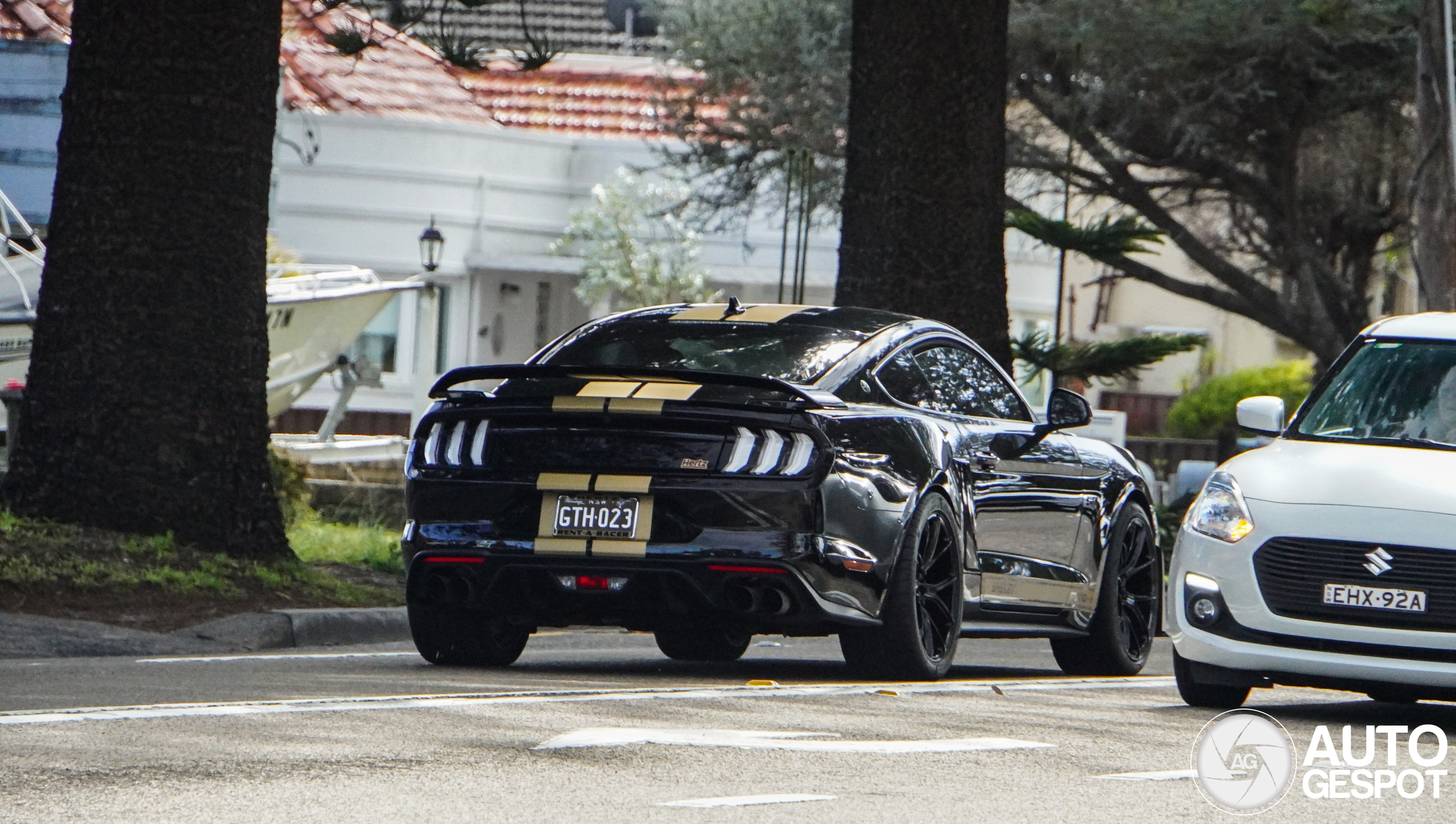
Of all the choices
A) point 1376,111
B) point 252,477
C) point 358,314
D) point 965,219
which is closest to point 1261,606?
point 252,477

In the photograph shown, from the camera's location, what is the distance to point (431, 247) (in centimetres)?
2998

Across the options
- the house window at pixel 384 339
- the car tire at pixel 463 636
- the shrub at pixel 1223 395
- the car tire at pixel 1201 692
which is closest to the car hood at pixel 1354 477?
the car tire at pixel 1201 692

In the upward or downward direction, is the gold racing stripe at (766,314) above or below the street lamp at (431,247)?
below

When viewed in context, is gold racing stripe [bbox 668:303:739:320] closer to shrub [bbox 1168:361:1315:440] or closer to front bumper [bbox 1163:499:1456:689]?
front bumper [bbox 1163:499:1456:689]

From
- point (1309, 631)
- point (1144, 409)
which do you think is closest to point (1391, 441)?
point (1309, 631)

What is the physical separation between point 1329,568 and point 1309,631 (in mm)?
224

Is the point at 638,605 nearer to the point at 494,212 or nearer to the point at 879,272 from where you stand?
the point at 879,272

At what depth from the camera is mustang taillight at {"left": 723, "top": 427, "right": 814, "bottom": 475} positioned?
8.57 meters

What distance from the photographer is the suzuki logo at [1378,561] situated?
812 cm

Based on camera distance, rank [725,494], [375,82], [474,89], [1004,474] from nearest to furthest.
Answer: [725,494] → [1004,474] → [375,82] → [474,89]

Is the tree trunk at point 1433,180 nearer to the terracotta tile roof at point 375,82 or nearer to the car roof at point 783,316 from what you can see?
the car roof at point 783,316

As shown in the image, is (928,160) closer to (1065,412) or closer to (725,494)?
(1065,412)

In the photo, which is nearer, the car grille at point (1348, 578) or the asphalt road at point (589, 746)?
the asphalt road at point (589, 746)

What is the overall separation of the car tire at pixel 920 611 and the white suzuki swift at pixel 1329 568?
884 millimetres
